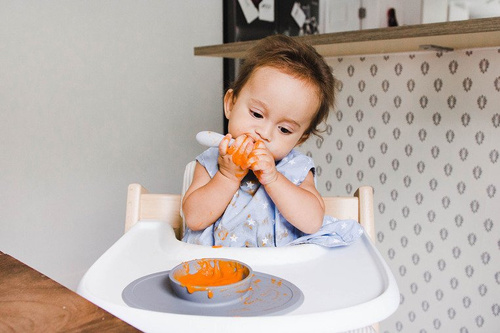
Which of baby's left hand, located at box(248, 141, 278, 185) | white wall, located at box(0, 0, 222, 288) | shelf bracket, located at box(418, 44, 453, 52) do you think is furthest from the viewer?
white wall, located at box(0, 0, 222, 288)

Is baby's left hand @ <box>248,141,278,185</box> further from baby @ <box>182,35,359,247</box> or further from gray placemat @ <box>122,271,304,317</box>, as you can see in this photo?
gray placemat @ <box>122,271,304,317</box>

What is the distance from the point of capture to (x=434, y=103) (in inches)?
62.8

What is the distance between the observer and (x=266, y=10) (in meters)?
2.25

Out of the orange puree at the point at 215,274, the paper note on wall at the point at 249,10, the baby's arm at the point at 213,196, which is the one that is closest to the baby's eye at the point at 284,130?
the baby's arm at the point at 213,196

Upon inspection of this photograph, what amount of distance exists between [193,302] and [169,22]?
1.57 meters

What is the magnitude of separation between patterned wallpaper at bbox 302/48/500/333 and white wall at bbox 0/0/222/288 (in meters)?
0.61

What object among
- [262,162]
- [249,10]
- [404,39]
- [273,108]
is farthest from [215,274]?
[249,10]

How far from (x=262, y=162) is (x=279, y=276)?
0.21 m

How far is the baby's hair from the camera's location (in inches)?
37.2

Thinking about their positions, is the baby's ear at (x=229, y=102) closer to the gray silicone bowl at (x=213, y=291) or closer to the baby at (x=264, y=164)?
the baby at (x=264, y=164)

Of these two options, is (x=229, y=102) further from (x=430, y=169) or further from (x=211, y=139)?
(x=430, y=169)

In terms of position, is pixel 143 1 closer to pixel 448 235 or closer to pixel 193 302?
pixel 448 235

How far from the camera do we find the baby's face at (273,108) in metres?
0.92

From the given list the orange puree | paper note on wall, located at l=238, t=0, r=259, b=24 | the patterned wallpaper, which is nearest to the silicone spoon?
the orange puree
